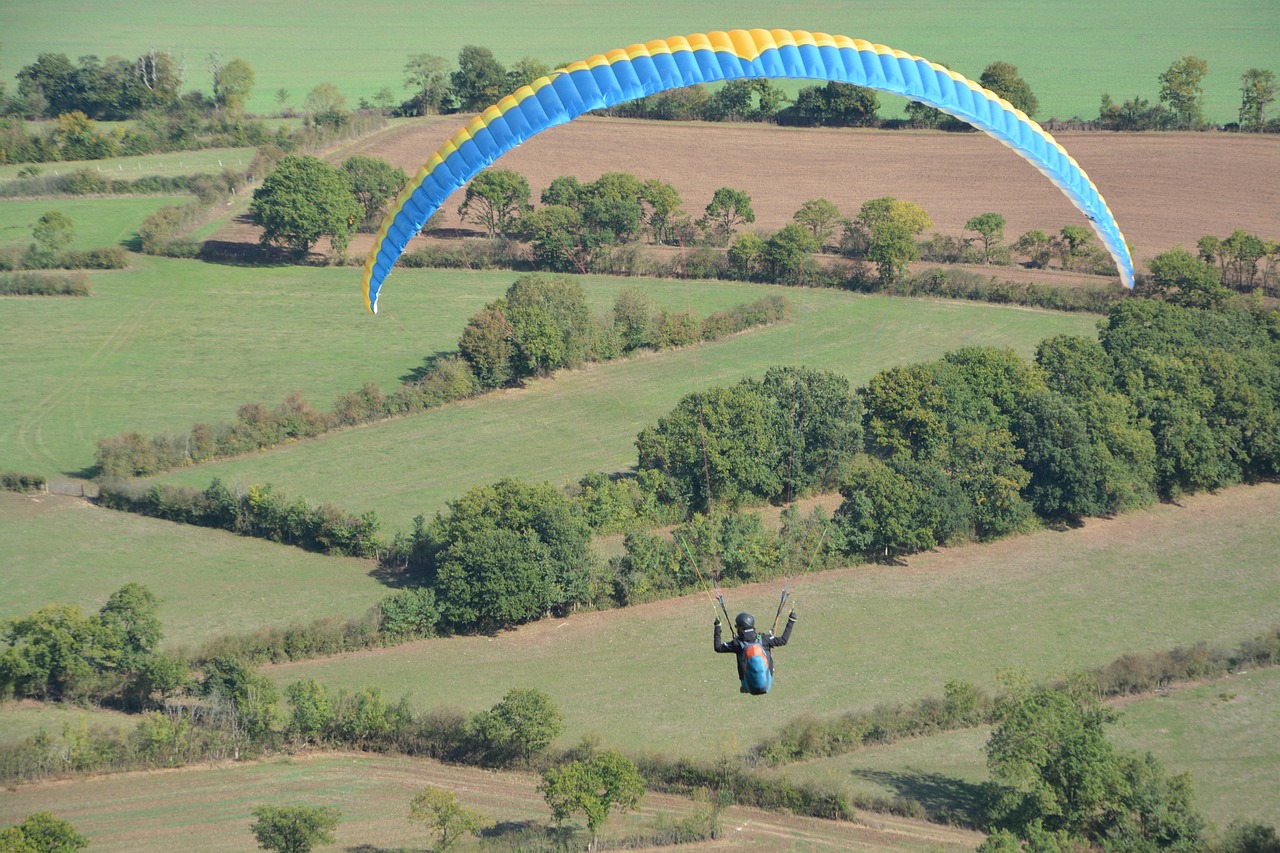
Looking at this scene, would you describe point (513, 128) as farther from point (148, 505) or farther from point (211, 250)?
point (211, 250)

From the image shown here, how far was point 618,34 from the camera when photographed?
115m

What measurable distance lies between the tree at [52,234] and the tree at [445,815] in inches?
1597

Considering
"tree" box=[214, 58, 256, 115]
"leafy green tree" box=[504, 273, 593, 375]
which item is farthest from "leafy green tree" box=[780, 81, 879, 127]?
"tree" box=[214, 58, 256, 115]

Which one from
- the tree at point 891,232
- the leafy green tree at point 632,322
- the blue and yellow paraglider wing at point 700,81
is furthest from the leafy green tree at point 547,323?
the blue and yellow paraglider wing at point 700,81

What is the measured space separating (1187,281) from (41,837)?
41.0 meters

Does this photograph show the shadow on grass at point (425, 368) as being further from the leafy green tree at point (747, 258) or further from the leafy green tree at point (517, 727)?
the leafy green tree at point (517, 727)

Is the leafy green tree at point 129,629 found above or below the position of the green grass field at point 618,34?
below

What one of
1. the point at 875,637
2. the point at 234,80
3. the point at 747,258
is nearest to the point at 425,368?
A: the point at 747,258

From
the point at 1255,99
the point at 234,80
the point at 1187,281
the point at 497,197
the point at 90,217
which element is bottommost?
the point at 1187,281

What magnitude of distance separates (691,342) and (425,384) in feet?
31.9

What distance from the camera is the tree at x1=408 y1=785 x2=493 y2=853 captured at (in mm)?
22797

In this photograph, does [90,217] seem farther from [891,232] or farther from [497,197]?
[891,232]

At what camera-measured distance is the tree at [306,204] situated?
56.9 meters

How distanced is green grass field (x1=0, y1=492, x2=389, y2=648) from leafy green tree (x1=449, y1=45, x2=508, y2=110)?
158ft
